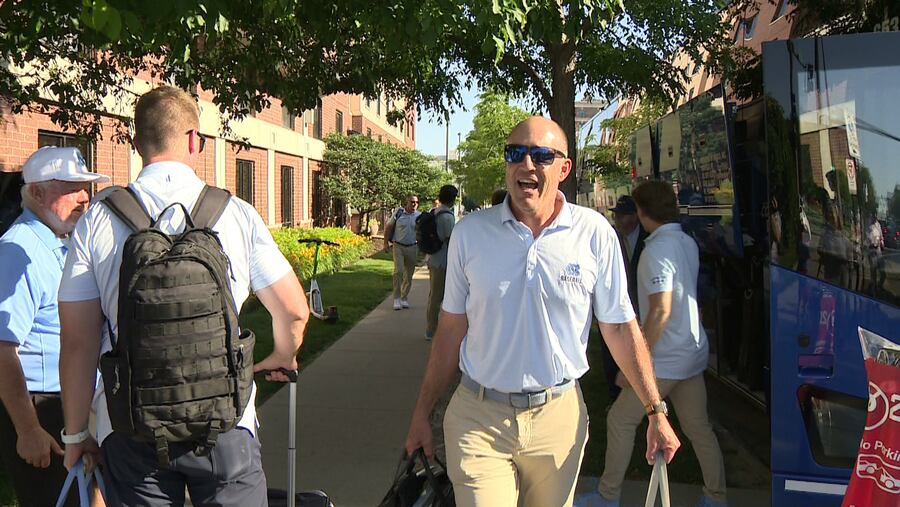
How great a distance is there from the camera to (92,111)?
873cm

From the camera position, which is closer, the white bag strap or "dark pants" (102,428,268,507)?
"dark pants" (102,428,268,507)

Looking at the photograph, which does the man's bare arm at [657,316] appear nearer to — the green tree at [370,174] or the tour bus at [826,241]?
the tour bus at [826,241]

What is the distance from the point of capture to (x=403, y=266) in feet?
39.8

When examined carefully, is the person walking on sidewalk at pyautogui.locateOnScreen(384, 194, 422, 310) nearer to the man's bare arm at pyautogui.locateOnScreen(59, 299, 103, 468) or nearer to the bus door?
the bus door

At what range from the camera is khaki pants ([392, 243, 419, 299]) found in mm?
11734

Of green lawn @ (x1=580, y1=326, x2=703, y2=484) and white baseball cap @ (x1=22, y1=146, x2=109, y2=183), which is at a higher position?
white baseball cap @ (x1=22, y1=146, x2=109, y2=183)

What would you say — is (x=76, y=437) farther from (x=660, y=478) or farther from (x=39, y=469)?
(x=660, y=478)

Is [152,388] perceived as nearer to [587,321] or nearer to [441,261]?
[587,321]

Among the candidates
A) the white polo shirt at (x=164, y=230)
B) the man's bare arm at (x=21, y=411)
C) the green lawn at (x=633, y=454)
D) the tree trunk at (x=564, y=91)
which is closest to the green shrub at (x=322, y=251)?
the tree trunk at (x=564, y=91)

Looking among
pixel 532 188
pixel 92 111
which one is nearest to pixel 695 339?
pixel 532 188

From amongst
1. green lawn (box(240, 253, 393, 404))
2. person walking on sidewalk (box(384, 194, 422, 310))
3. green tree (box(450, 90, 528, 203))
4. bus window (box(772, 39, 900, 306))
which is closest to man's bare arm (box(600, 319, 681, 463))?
bus window (box(772, 39, 900, 306))

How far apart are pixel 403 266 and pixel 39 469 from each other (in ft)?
29.8

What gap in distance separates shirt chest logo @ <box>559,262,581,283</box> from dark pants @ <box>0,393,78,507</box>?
2.03 m

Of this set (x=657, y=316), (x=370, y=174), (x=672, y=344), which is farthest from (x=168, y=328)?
(x=370, y=174)
